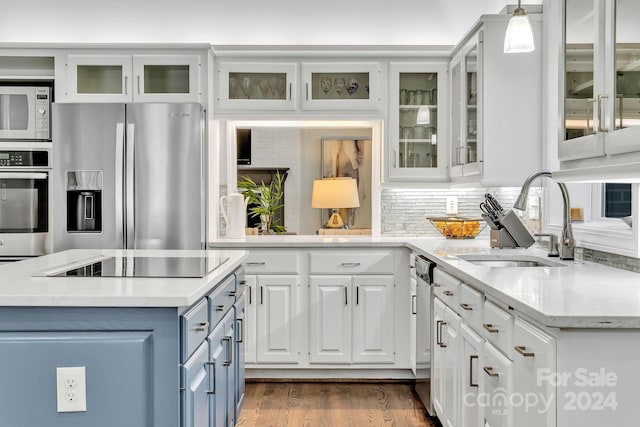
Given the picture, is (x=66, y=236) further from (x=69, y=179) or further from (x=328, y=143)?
(x=328, y=143)

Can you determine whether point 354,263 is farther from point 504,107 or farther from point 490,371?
point 490,371

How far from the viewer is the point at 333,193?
15.1 feet

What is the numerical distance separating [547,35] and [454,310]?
186 centimetres

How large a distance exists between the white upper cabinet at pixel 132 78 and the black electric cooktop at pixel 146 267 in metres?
1.61

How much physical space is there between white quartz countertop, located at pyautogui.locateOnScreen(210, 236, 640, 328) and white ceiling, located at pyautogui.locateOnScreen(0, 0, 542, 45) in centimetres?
201

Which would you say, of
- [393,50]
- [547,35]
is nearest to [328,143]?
[393,50]

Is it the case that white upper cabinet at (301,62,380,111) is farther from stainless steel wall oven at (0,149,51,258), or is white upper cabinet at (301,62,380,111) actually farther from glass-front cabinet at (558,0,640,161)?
glass-front cabinet at (558,0,640,161)

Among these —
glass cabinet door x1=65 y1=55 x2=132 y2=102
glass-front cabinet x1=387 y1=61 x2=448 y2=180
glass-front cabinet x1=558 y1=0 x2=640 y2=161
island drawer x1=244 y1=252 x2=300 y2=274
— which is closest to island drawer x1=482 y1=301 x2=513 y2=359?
glass-front cabinet x1=558 y1=0 x2=640 y2=161

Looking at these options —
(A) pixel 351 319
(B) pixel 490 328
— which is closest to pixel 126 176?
(A) pixel 351 319

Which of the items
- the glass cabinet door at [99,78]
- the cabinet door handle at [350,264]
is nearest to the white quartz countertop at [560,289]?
the cabinet door handle at [350,264]

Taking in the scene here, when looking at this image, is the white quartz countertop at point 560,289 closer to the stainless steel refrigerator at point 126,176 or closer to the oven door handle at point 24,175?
the stainless steel refrigerator at point 126,176

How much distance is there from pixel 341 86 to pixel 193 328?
109 inches

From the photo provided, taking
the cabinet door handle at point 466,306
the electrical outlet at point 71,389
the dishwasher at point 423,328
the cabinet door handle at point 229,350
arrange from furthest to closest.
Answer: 1. the dishwasher at point 423,328
2. the cabinet door handle at point 229,350
3. the cabinet door handle at point 466,306
4. the electrical outlet at point 71,389

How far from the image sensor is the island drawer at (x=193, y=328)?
1845 mm
